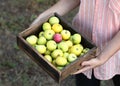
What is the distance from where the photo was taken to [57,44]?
197 cm

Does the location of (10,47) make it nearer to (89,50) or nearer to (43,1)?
(43,1)

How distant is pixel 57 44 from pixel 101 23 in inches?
10.9

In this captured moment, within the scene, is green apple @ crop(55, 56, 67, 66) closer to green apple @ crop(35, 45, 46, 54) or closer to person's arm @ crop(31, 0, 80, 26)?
green apple @ crop(35, 45, 46, 54)

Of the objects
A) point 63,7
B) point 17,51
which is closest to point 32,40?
A: point 63,7

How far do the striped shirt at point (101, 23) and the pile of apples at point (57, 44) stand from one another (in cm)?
9

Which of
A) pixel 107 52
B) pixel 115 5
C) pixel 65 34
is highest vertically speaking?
pixel 115 5

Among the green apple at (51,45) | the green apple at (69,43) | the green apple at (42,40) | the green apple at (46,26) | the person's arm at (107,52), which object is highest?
the green apple at (46,26)

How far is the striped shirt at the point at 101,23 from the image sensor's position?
1924 millimetres

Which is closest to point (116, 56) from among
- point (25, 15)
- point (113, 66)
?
point (113, 66)

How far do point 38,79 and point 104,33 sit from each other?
120 cm

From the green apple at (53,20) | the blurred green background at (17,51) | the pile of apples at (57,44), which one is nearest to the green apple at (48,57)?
the pile of apples at (57,44)

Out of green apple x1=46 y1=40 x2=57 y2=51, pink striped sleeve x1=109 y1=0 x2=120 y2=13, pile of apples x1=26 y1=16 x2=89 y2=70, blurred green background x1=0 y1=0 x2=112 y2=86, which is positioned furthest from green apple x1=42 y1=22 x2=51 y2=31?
blurred green background x1=0 y1=0 x2=112 y2=86

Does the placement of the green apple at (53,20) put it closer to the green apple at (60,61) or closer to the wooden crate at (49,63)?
the wooden crate at (49,63)

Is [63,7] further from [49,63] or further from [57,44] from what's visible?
[49,63]
